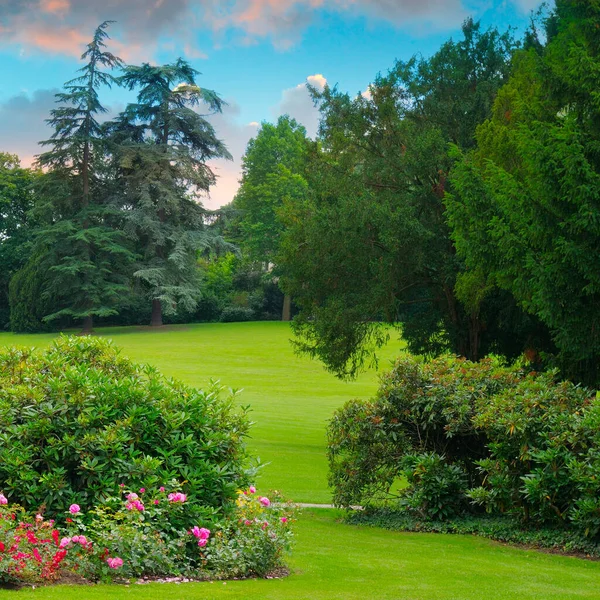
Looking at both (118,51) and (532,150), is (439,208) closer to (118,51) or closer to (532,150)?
(532,150)

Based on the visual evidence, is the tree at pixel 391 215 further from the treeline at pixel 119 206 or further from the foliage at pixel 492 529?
the treeline at pixel 119 206

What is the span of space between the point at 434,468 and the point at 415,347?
1309cm

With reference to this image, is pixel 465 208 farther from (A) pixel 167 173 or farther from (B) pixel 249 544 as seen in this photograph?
(A) pixel 167 173

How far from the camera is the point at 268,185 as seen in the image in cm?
6378

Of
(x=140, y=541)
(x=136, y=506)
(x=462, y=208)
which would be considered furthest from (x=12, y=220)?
(x=140, y=541)

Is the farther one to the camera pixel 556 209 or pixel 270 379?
pixel 270 379

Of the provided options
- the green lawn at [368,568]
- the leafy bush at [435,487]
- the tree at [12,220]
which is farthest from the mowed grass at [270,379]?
the tree at [12,220]

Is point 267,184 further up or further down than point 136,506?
further up

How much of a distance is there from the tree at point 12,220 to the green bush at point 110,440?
5440 cm

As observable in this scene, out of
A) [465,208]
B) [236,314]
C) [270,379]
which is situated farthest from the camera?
[236,314]

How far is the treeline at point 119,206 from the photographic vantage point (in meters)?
53.8

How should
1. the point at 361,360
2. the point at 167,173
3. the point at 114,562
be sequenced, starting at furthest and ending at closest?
the point at 167,173 → the point at 361,360 → the point at 114,562

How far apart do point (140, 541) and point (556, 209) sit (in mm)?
10260

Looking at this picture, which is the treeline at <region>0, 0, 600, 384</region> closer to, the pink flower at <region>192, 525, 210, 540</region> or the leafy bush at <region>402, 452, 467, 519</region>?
the leafy bush at <region>402, 452, 467, 519</region>
